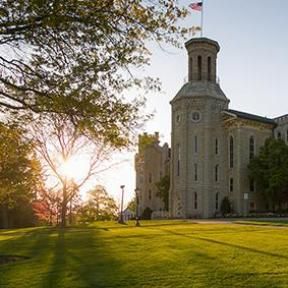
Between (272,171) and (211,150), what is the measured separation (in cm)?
788

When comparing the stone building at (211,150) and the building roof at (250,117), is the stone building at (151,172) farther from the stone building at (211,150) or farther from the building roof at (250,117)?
the building roof at (250,117)

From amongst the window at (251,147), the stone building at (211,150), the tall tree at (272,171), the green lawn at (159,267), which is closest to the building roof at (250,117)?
the stone building at (211,150)

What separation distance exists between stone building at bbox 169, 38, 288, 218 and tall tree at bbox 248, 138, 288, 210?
1.91 meters

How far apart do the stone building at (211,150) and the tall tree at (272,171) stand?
1.91 metres

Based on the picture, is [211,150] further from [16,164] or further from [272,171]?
[16,164]

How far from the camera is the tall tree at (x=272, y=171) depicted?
50.6 metres

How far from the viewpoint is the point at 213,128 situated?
5666 cm

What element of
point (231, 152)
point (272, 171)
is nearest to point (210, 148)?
point (231, 152)

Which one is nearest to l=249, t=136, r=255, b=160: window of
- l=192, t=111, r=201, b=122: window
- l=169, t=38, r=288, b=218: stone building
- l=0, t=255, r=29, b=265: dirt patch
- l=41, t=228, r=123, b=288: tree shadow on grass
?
l=169, t=38, r=288, b=218: stone building

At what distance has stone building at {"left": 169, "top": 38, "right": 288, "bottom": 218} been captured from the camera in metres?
55.0

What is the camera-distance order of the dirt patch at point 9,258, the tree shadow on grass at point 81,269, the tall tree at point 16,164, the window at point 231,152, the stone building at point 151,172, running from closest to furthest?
the tree shadow on grass at point 81,269 → the dirt patch at point 9,258 → the tall tree at point 16,164 → the window at point 231,152 → the stone building at point 151,172

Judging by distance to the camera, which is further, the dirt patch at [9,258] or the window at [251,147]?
the window at [251,147]

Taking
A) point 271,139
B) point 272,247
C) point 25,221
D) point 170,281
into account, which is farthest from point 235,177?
point 170,281

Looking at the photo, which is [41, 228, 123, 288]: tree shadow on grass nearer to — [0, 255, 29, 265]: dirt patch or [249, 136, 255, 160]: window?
[0, 255, 29, 265]: dirt patch
